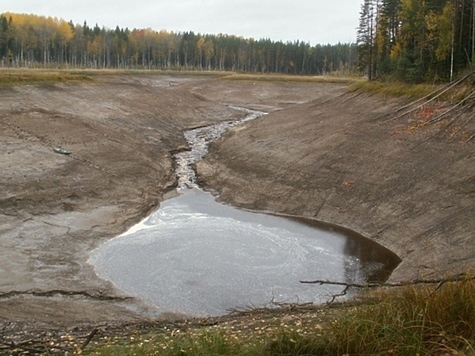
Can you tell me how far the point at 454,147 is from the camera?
25.1 metres

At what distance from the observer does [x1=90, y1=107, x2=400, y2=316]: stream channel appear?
1602cm

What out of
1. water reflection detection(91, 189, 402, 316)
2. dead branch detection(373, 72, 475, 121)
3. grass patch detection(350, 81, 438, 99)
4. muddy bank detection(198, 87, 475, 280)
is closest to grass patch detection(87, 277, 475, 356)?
water reflection detection(91, 189, 402, 316)

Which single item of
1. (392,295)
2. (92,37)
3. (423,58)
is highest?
(92,37)

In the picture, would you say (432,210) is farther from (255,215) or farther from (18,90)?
(18,90)

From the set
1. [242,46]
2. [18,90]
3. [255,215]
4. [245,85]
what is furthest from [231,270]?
[242,46]

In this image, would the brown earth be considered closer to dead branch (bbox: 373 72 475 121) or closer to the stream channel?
the stream channel

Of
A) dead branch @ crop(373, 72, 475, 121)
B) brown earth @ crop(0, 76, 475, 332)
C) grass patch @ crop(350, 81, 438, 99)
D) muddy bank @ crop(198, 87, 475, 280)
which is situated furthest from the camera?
grass patch @ crop(350, 81, 438, 99)

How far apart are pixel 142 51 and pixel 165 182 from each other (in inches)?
4316

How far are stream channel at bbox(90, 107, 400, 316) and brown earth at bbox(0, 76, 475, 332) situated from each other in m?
0.81

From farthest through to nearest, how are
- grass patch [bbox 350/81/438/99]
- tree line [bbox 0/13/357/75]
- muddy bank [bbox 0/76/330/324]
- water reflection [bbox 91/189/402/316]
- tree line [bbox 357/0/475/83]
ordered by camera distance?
tree line [bbox 0/13/357/75]
tree line [bbox 357/0/475/83]
grass patch [bbox 350/81/438/99]
water reflection [bbox 91/189/402/316]
muddy bank [bbox 0/76/330/324]

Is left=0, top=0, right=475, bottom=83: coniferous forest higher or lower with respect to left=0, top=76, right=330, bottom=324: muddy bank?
higher

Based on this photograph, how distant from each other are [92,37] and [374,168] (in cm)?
11201

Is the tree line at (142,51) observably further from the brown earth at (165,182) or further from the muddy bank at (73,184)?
the brown earth at (165,182)

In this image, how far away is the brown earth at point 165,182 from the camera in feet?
54.1
